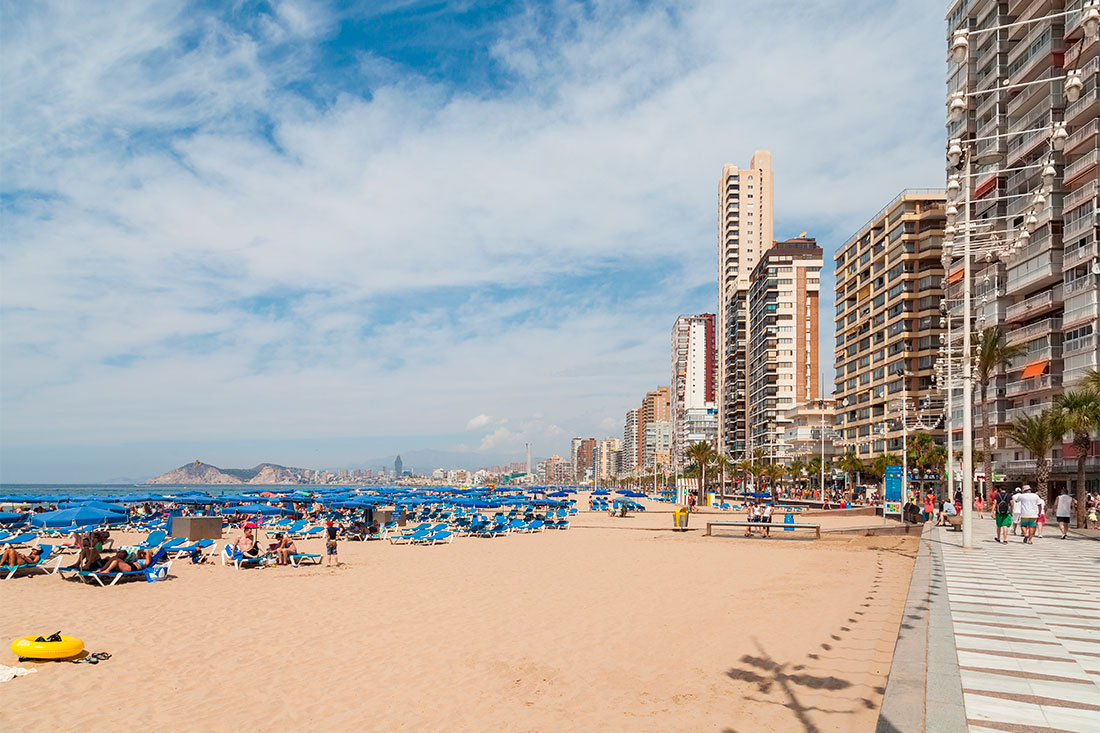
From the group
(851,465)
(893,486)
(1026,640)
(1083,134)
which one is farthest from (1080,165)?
(1026,640)

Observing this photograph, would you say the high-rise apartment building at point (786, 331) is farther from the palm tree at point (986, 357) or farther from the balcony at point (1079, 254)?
the balcony at point (1079, 254)

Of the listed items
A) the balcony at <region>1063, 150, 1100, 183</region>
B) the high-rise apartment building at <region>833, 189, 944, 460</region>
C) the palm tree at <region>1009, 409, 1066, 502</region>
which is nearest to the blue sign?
the palm tree at <region>1009, 409, 1066, 502</region>

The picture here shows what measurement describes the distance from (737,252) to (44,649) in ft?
469

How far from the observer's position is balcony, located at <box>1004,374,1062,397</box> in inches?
1749

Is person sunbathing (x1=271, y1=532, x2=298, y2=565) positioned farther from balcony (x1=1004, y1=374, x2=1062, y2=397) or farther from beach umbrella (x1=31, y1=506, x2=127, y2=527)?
balcony (x1=1004, y1=374, x2=1062, y2=397)

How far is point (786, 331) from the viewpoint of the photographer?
367ft

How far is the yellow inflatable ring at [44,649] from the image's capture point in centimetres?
827

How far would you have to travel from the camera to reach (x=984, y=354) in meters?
40.4

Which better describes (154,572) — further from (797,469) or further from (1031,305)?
(797,469)

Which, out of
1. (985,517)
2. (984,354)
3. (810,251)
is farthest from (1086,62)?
(810,251)

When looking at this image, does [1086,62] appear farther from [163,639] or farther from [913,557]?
[163,639]

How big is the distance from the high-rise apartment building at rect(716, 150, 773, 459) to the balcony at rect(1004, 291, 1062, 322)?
8406 centimetres

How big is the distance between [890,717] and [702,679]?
249 centimetres

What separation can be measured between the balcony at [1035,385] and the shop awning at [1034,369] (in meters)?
0.25
